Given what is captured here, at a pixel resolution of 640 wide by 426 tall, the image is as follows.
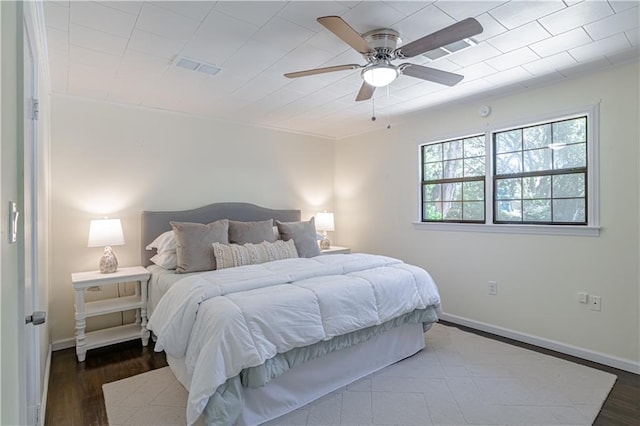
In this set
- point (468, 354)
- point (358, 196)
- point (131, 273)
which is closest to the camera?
point (468, 354)

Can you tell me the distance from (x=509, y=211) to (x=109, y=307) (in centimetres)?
403

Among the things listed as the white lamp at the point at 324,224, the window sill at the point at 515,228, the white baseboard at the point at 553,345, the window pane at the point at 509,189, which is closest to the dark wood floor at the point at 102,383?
the white baseboard at the point at 553,345

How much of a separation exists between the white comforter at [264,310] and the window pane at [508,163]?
4.98ft

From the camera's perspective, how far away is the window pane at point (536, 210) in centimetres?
330

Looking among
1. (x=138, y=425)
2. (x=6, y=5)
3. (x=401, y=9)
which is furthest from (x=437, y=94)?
(x=138, y=425)

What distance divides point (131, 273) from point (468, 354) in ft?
10.6

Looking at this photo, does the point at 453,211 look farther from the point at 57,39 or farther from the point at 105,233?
the point at 57,39

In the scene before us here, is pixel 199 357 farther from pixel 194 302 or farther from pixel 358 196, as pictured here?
pixel 358 196

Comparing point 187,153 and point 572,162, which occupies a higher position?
point 187,153

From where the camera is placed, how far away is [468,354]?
10.1 ft

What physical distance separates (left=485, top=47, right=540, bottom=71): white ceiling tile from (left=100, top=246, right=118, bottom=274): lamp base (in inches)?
147

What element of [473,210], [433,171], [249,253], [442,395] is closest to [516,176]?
[473,210]

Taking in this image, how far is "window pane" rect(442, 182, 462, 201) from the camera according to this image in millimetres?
4035

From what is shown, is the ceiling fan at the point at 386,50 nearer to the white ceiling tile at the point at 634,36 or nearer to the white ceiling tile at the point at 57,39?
the white ceiling tile at the point at 634,36
